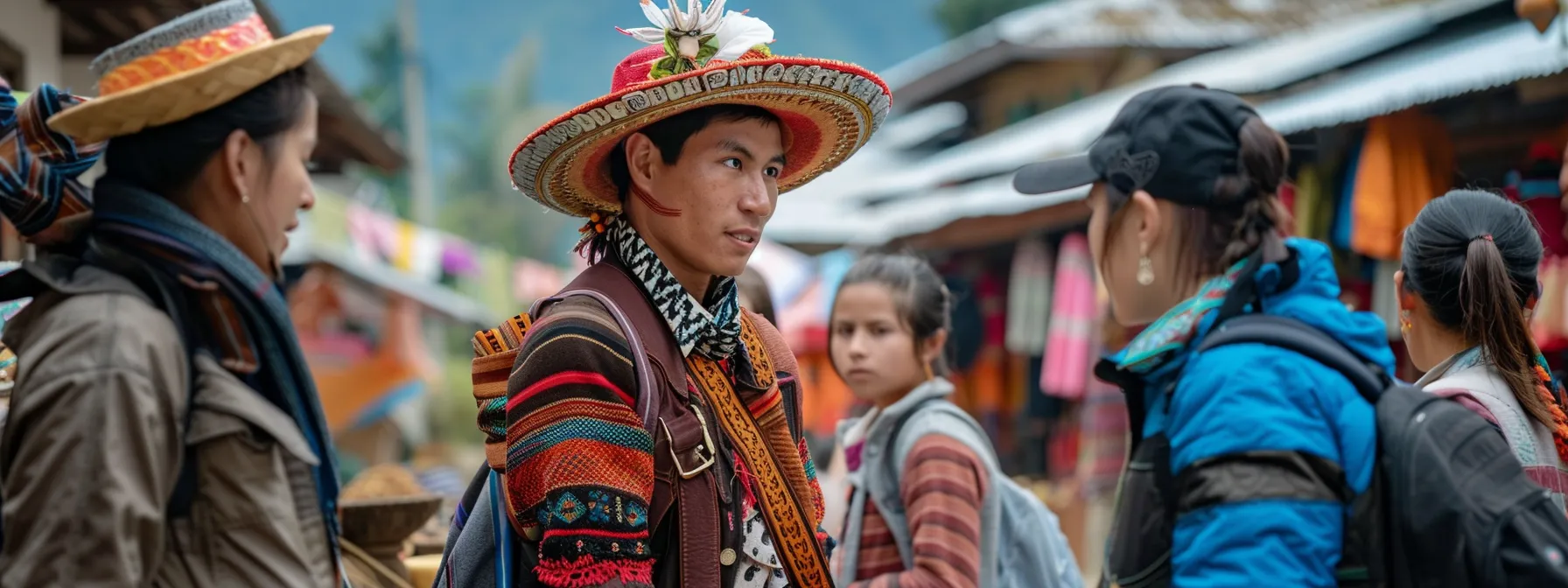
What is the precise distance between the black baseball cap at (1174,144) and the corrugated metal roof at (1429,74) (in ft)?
12.3

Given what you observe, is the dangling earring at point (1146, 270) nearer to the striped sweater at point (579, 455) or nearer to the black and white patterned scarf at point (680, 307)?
the black and white patterned scarf at point (680, 307)

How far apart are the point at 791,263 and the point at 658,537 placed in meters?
12.2

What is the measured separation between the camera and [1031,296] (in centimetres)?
1075

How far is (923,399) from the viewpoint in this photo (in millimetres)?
3791

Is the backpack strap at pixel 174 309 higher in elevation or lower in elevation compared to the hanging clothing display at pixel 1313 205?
lower

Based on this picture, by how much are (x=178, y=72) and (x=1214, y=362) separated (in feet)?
5.87

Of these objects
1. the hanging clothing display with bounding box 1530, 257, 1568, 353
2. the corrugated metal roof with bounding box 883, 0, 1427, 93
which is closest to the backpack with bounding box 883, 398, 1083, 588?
the hanging clothing display with bounding box 1530, 257, 1568, 353

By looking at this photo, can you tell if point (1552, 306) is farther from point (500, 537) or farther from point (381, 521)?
point (500, 537)

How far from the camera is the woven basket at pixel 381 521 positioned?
137 inches

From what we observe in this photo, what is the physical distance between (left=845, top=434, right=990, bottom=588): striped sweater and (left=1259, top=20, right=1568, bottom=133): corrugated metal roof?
3574 mm

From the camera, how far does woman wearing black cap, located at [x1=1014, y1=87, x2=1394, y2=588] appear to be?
2137 millimetres

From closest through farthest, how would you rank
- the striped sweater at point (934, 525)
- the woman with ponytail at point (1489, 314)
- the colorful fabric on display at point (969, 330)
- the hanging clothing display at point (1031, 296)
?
the woman with ponytail at point (1489, 314) < the striped sweater at point (934, 525) < the hanging clothing display at point (1031, 296) < the colorful fabric on display at point (969, 330)

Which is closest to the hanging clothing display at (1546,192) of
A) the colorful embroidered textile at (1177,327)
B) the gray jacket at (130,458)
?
the colorful embroidered textile at (1177,327)

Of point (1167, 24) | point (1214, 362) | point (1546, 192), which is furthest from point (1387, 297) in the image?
point (1167, 24)
